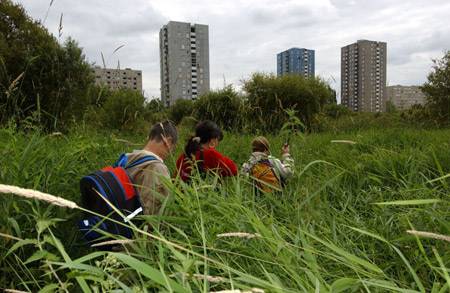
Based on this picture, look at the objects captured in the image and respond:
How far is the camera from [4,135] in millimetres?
3045

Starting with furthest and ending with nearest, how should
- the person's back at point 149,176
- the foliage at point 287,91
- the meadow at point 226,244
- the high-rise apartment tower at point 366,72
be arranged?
the foliage at point 287,91
the high-rise apartment tower at point 366,72
the person's back at point 149,176
the meadow at point 226,244

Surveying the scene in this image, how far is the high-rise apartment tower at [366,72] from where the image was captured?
875cm

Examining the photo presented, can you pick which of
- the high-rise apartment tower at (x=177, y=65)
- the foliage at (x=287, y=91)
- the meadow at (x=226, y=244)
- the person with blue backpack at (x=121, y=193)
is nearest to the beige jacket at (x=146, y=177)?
the person with blue backpack at (x=121, y=193)

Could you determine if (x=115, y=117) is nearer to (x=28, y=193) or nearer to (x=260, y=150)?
(x=260, y=150)

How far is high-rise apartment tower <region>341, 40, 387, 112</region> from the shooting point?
8750mm

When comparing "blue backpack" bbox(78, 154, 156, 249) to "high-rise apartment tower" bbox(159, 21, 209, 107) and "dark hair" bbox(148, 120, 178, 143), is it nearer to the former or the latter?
"dark hair" bbox(148, 120, 178, 143)

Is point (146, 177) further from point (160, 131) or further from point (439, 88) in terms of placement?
point (439, 88)

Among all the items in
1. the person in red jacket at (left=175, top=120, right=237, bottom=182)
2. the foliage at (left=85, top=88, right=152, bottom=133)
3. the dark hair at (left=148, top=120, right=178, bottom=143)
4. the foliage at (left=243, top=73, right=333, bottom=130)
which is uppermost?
the foliage at (left=243, top=73, right=333, bottom=130)

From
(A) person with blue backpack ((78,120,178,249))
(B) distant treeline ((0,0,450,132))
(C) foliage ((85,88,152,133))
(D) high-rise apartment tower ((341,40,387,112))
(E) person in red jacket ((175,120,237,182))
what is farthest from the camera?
(D) high-rise apartment tower ((341,40,387,112))

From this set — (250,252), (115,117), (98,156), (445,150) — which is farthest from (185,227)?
(115,117)

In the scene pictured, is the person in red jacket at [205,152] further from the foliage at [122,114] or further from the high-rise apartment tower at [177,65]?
the foliage at [122,114]

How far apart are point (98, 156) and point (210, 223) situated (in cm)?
211

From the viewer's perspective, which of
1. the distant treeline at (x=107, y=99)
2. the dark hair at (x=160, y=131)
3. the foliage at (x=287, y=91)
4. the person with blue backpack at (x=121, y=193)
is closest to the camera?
the person with blue backpack at (x=121, y=193)

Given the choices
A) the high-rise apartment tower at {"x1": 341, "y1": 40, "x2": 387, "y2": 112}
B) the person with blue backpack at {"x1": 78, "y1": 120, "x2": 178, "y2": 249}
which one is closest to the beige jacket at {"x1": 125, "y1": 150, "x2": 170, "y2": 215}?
the person with blue backpack at {"x1": 78, "y1": 120, "x2": 178, "y2": 249}
